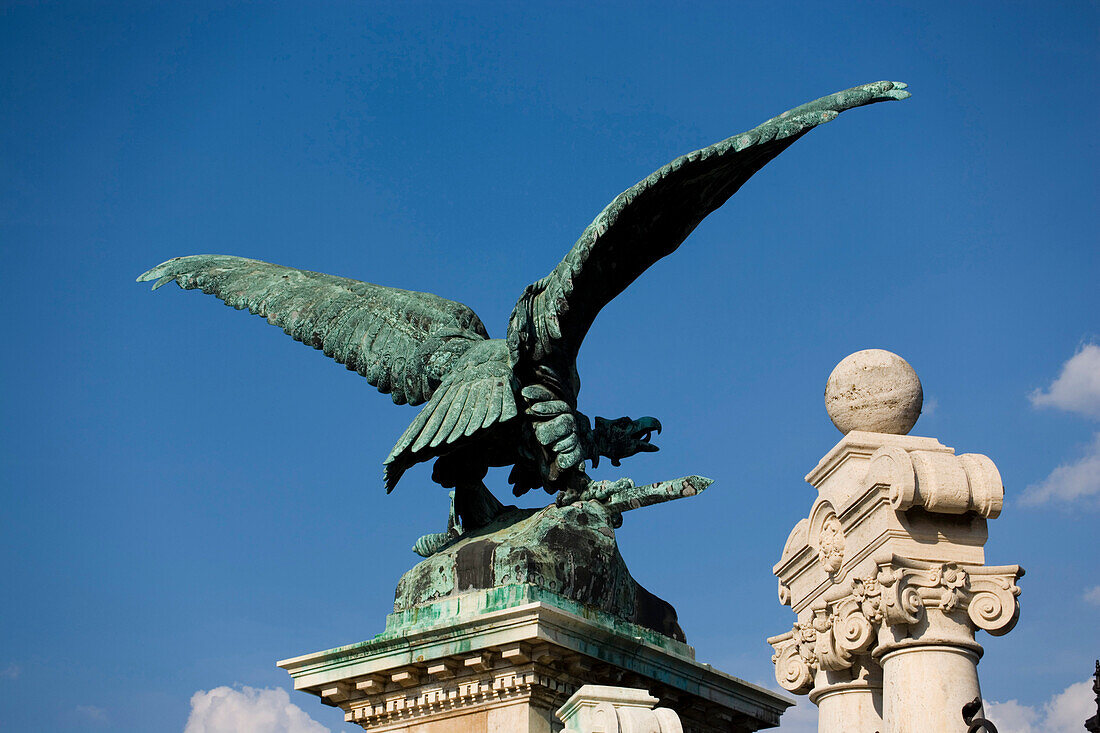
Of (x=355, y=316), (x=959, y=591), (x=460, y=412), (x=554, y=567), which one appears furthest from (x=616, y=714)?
(x=355, y=316)

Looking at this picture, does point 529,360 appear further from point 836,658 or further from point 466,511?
point 836,658

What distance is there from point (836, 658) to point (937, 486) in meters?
1.40

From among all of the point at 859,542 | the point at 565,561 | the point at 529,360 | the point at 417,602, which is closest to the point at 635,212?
the point at 529,360

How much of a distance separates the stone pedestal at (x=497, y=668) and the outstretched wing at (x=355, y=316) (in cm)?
287

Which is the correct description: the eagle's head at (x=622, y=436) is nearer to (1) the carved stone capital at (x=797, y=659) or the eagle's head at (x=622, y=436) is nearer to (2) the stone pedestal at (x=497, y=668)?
(2) the stone pedestal at (x=497, y=668)

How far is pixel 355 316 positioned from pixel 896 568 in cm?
885

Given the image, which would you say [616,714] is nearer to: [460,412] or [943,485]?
[943,485]

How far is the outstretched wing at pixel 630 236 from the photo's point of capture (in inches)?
472

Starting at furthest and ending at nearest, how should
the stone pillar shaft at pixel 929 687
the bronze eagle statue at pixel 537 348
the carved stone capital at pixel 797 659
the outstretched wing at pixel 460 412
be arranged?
1. the outstretched wing at pixel 460 412
2. the bronze eagle statue at pixel 537 348
3. the carved stone capital at pixel 797 659
4. the stone pillar shaft at pixel 929 687

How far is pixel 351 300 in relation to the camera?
15.8m

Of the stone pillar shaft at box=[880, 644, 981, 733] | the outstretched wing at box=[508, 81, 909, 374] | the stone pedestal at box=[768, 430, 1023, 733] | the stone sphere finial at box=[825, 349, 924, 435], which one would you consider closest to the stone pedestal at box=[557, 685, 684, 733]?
the stone pedestal at box=[768, 430, 1023, 733]

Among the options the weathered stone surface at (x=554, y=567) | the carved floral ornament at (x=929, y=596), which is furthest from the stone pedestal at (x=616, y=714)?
the weathered stone surface at (x=554, y=567)

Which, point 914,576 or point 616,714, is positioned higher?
point 914,576

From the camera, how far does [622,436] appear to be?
14422 mm
